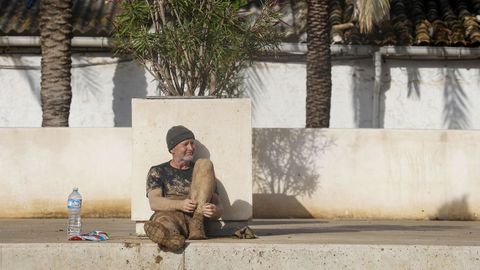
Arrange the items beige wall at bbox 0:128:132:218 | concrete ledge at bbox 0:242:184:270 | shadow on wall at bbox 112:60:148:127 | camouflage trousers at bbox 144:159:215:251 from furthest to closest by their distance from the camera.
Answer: shadow on wall at bbox 112:60:148:127
beige wall at bbox 0:128:132:218
camouflage trousers at bbox 144:159:215:251
concrete ledge at bbox 0:242:184:270

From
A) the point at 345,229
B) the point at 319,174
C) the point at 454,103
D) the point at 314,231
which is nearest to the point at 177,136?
the point at 314,231

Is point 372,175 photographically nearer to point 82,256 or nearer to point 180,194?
point 180,194

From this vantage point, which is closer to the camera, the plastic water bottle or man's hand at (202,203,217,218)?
man's hand at (202,203,217,218)

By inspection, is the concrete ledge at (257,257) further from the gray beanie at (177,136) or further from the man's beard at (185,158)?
the gray beanie at (177,136)

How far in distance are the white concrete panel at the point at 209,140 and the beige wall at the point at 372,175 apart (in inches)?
174

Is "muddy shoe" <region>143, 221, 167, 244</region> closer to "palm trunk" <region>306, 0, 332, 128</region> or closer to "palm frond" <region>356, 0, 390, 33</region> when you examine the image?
"palm trunk" <region>306, 0, 332, 128</region>

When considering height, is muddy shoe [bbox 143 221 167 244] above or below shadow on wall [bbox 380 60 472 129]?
below

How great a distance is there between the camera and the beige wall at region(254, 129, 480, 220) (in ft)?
51.9

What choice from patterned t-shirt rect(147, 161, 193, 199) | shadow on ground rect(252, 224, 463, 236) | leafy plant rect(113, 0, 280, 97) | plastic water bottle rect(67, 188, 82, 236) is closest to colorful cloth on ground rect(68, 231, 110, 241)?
plastic water bottle rect(67, 188, 82, 236)

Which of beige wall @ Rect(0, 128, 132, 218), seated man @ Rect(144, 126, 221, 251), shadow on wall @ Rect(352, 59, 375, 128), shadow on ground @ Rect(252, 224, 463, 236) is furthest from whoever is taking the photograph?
shadow on wall @ Rect(352, 59, 375, 128)

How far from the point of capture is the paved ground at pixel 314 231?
10.9 meters

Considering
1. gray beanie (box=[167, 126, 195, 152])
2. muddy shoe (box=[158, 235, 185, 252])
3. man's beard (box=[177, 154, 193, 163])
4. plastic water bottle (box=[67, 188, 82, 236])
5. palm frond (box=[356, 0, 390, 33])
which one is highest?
palm frond (box=[356, 0, 390, 33])

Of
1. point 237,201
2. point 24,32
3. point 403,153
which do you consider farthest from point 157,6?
point 24,32

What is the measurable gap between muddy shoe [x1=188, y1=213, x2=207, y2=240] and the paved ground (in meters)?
0.12
